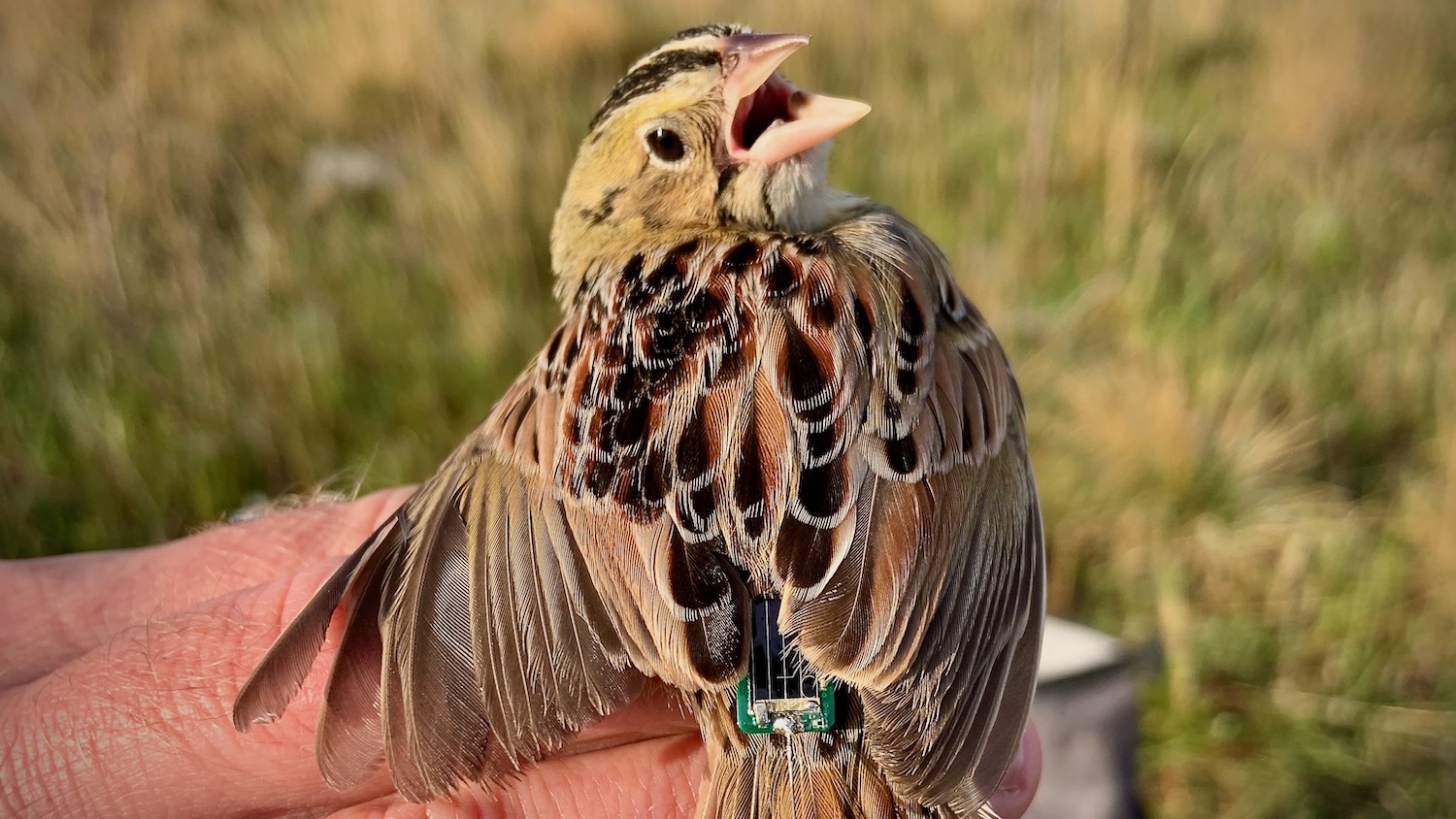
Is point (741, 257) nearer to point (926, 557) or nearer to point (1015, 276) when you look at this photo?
A: point (926, 557)

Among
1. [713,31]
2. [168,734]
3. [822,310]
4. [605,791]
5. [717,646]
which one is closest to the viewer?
[717,646]

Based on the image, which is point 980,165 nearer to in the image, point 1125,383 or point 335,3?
point 1125,383

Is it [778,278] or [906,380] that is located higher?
[778,278]

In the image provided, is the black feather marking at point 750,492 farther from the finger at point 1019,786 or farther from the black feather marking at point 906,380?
the finger at point 1019,786

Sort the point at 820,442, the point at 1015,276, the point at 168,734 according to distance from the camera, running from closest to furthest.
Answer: the point at 820,442 → the point at 168,734 → the point at 1015,276

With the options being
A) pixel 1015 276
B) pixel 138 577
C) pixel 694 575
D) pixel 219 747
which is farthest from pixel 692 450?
pixel 1015 276

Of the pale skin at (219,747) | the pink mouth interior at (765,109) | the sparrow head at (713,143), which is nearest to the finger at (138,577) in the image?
the pale skin at (219,747)

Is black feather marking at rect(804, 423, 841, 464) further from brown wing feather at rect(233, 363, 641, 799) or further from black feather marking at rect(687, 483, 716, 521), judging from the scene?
brown wing feather at rect(233, 363, 641, 799)
